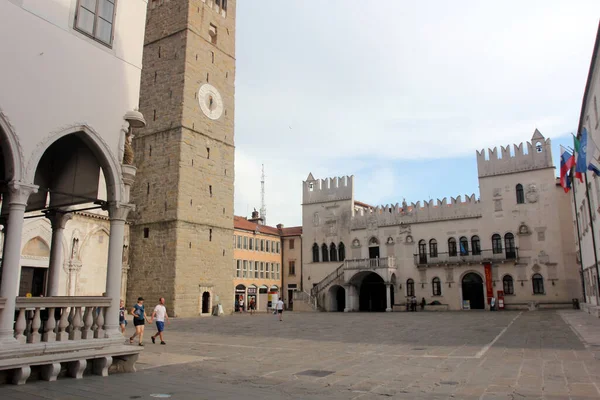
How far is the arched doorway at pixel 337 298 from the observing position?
147 feet

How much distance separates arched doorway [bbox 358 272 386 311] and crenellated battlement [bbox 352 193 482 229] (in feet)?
16.6

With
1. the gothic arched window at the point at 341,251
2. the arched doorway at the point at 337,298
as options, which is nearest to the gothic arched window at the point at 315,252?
the gothic arched window at the point at 341,251

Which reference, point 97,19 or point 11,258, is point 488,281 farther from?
point 11,258

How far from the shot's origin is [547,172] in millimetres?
37969

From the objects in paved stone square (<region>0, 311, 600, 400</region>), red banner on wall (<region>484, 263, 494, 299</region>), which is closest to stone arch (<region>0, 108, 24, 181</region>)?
paved stone square (<region>0, 311, 600, 400</region>)

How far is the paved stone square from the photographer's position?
730 cm

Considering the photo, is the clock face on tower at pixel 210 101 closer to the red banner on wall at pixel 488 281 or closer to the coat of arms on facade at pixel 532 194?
the red banner on wall at pixel 488 281

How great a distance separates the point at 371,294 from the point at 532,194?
16.6 m

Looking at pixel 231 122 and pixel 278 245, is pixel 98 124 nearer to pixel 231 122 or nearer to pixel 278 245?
pixel 231 122

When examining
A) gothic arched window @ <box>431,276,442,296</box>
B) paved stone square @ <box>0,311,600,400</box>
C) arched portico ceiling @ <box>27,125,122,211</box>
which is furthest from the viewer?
gothic arched window @ <box>431,276,442,296</box>

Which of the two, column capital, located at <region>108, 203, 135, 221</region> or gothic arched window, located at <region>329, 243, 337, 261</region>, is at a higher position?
gothic arched window, located at <region>329, 243, 337, 261</region>

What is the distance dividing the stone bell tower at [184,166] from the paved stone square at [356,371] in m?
19.0

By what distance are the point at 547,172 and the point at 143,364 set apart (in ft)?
120

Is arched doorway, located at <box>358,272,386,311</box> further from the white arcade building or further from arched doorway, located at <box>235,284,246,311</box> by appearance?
the white arcade building
